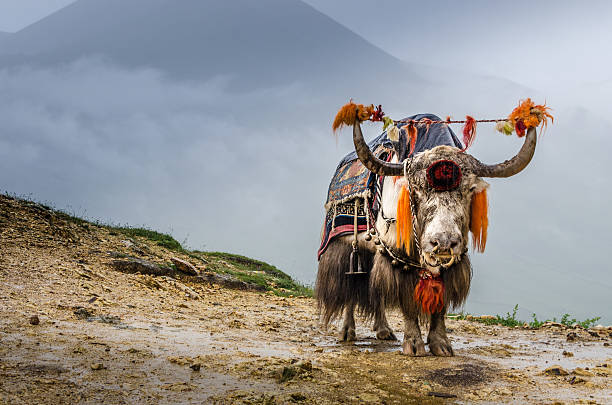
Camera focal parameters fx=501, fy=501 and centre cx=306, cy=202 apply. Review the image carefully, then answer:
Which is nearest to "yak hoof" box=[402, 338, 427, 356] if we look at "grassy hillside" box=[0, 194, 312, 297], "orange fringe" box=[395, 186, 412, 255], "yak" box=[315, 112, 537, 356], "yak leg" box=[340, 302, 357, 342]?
"yak" box=[315, 112, 537, 356]

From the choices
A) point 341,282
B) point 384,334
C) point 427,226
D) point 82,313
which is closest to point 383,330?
point 384,334

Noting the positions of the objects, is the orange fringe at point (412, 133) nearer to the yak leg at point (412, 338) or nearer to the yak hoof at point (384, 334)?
the yak leg at point (412, 338)

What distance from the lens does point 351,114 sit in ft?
13.4

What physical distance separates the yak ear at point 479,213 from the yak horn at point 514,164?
0.32 feet

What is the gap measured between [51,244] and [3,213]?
4.92 ft

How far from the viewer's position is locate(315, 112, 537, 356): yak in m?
3.74

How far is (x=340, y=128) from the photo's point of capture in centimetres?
416

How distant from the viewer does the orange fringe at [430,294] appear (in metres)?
3.98

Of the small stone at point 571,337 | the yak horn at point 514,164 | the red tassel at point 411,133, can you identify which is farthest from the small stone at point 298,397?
the small stone at point 571,337

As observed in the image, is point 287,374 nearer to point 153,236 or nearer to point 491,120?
point 491,120

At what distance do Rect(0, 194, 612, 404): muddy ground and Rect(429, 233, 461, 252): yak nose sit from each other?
84 cm

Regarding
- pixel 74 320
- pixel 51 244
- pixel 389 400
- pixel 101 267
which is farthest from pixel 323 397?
pixel 51 244

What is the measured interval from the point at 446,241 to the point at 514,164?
969 mm

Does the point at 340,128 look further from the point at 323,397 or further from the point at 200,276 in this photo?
the point at 200,276
